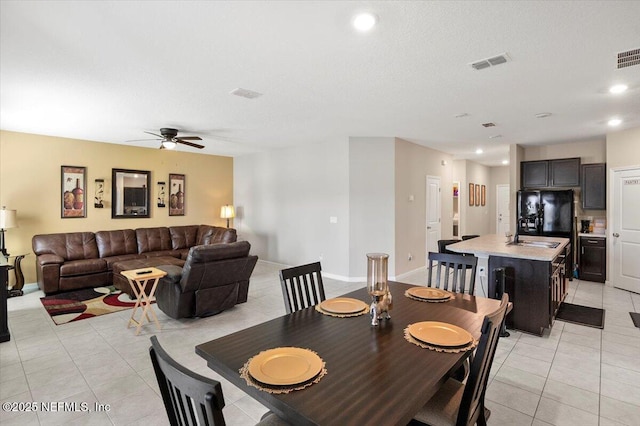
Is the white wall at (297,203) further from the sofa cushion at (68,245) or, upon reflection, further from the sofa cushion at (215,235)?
the sofa cushion at (68,245)

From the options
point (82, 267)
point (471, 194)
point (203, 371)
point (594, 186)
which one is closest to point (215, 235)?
point (82, 267)

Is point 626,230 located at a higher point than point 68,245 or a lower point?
higher

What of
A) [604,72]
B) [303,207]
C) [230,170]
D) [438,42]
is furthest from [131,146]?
[604,72]

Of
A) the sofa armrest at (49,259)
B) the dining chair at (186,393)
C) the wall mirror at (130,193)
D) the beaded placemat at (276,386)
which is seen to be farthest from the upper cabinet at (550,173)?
the sofa armrest at (49,259)

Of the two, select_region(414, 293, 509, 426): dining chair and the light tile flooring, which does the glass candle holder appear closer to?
select_region(414, 293, 509, 426): dining chair

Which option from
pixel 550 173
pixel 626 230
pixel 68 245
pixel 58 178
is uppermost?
pixel 550 173

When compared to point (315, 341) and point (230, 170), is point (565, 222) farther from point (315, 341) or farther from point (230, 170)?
point (230, 170)

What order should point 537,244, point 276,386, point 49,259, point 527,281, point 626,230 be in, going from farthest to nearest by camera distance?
point 626,230
point 49,259
point 537,244
point 527,281
point 276,386

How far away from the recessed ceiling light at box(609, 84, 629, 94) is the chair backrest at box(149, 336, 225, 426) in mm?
4487

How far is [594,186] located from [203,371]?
23.0 feet

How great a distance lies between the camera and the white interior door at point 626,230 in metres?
5.19

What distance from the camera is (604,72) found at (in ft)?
9.82

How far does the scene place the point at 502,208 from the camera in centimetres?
1051

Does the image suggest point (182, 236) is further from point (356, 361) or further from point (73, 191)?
point (356, 361)
